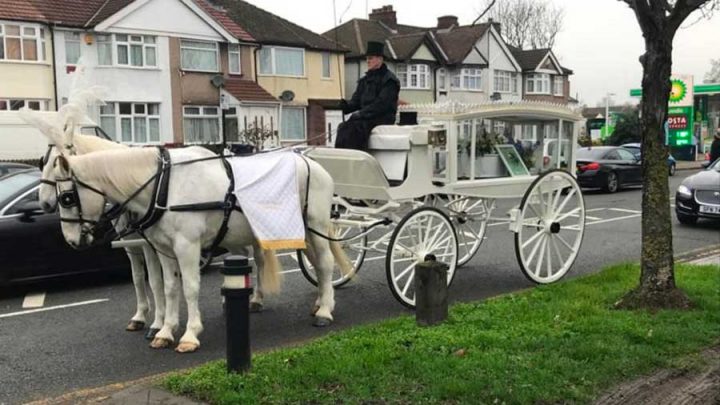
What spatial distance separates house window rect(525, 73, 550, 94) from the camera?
6178 cm

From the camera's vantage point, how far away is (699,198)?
14.4m

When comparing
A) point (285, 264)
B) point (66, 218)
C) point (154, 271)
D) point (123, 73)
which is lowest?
point (285, 264)

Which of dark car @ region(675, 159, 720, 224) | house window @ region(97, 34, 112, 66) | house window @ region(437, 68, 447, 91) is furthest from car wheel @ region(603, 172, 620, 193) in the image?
house window @ region(437, 68, 447, 91)

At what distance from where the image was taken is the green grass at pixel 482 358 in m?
4.74

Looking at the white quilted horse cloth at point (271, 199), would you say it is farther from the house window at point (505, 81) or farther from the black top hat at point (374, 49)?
the house window at point (505, 81)

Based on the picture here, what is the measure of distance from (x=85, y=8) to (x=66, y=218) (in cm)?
3166

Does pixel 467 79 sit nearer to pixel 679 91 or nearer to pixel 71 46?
pixel 679 91

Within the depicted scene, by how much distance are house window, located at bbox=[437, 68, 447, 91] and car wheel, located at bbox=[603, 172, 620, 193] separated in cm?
3060

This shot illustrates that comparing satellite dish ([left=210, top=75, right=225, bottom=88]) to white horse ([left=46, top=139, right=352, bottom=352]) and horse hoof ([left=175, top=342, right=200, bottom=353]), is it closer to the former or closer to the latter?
white horse ([left=46, top=139, right=352, bottom=352])

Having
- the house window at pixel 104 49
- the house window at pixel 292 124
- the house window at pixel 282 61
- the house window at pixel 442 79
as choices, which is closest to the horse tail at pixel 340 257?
the house window at pixel 104 49

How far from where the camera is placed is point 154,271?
268 inches

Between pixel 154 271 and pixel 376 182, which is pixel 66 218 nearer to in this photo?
pixel 154 271

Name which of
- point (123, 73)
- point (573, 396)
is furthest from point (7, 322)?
point (123, 73)

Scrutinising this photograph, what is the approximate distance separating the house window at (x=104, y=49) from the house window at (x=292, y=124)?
1025 centimetres
